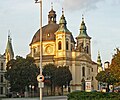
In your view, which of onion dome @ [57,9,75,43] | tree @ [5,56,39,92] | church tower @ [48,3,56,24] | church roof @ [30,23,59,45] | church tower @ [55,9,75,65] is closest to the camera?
tree @ [5,56,39,92]

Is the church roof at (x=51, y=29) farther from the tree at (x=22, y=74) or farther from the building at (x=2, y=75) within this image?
the tree at (x=22, y=74)

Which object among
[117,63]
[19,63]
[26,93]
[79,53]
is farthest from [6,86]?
[117,63]

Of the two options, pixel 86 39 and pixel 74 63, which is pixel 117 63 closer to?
pixel 74 63

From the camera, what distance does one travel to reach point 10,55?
5325 inches

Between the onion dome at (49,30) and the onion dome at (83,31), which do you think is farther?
the onion dome at (83,31)

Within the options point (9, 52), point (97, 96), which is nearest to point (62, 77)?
point (9, 52)

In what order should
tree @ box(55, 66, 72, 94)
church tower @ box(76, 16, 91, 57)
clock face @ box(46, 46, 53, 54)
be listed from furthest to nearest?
church tower @ box(76, 16, 91, 57), clock face @ box(46, 46, 53, 54), tree @ box(55, 66, 72, 94)

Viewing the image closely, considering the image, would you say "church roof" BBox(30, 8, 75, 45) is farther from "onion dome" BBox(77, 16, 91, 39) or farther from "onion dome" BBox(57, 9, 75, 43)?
"onion dome" BBox(77, 16, 91, 39)

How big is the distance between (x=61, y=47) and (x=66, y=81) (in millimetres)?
18637

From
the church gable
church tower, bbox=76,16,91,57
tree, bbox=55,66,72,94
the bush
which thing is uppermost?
church tower, bbox=76,16,91,57

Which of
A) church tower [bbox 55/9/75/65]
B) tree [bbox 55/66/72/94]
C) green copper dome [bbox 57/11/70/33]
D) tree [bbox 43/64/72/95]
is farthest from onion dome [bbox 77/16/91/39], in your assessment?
tree [bbox 43/64/72/95]

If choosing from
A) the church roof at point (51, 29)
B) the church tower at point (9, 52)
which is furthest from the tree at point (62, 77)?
the church tower at point (9, 52)

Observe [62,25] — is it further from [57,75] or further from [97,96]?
[97,96]

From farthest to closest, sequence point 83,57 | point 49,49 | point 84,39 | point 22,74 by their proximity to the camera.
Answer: point 84,39
point 49,49
point 83,57
point 22,74
